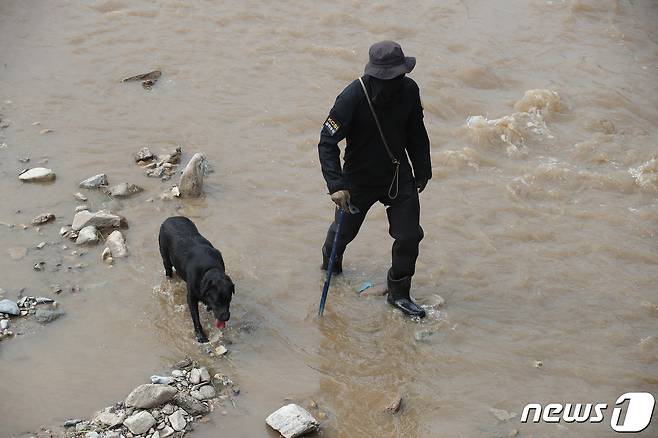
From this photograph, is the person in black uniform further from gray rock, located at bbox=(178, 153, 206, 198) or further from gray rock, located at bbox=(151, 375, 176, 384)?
gray rock, located at bbox=(178, 153, 206, 198)

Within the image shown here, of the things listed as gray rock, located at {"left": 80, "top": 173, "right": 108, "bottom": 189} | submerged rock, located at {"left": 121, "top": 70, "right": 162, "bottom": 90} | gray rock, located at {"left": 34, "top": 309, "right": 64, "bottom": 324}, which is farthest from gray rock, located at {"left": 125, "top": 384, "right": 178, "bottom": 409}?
submerged rock, located at {"left": 121, "top": 70, "right": 162, "bottom": 90}

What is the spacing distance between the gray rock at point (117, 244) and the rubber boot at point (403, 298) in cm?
242

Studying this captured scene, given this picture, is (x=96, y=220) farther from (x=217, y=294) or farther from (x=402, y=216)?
(x=402, y=216)

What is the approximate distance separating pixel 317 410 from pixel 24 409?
2.03 metres

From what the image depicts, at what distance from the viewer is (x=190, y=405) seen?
17.4 feet

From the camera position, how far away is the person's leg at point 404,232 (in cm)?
607

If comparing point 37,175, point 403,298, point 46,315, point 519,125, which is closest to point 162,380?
point 46,315

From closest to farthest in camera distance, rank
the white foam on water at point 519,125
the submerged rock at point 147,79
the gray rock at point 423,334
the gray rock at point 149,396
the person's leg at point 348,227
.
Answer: the gray rock at point 149,396, the person's leg at point 348,227, the gray rock at point 423,334, the white foam on water at point 519,125, the submerged rock at point 147,79

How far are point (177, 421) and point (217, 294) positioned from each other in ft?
3.28

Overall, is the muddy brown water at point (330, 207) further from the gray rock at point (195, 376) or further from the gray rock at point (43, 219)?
the gray rock at point (195, 376)

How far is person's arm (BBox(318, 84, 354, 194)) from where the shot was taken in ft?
18.5

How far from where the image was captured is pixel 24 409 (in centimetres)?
525

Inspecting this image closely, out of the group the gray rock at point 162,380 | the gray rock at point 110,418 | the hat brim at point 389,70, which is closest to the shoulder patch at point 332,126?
the hat brim at point 389,70

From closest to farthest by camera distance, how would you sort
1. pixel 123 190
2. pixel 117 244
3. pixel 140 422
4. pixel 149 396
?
pixel 140 422 < pixel 149 396 < pixel 117 244 < pixel 123 190
